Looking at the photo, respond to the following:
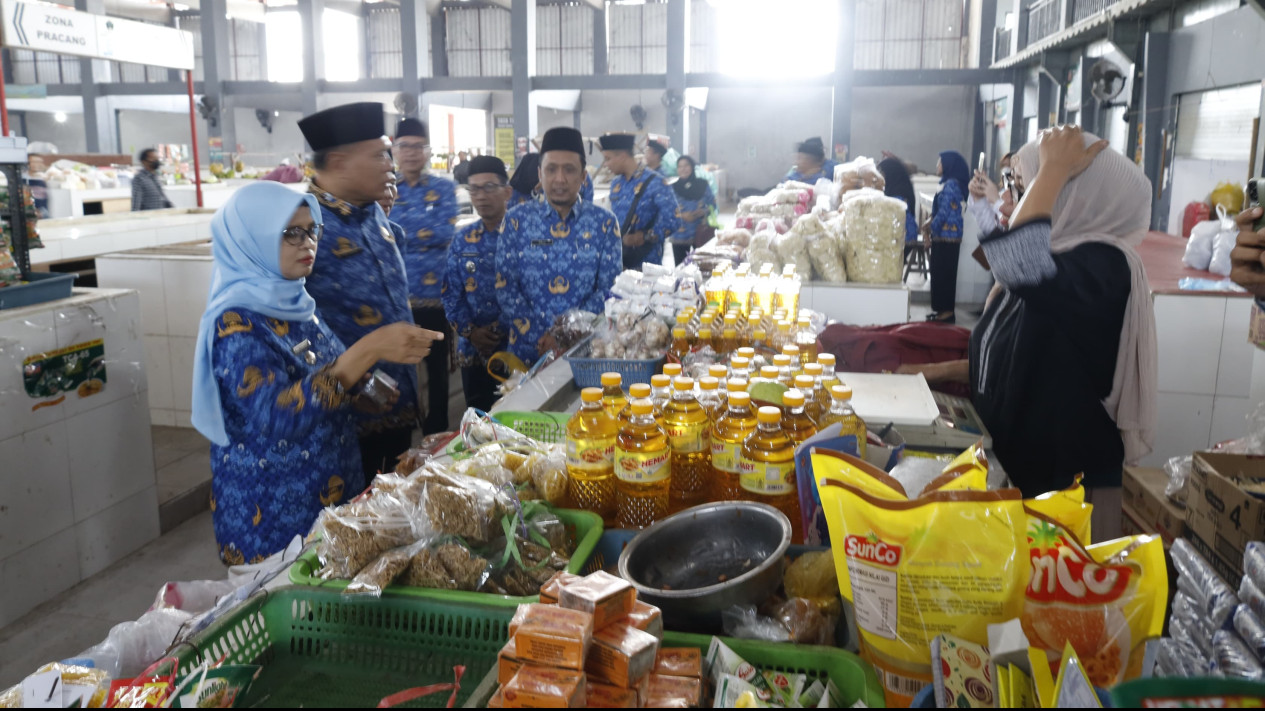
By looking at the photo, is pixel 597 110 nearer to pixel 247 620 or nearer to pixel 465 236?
pixel 465 236

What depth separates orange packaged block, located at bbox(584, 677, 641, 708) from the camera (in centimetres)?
93

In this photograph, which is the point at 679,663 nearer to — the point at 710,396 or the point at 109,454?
the point at 710,396

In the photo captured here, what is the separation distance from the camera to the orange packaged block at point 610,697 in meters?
0.93

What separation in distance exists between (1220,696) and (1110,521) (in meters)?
1.99

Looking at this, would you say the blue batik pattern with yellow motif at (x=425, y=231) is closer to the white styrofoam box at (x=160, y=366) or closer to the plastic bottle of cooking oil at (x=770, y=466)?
the white styrofoam box at (x=160, y=366)

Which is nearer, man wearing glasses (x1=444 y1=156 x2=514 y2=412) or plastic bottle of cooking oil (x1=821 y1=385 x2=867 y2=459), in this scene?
plastic bottle of cooking oil (x1=821 y1=385 x2=867 y2=459)

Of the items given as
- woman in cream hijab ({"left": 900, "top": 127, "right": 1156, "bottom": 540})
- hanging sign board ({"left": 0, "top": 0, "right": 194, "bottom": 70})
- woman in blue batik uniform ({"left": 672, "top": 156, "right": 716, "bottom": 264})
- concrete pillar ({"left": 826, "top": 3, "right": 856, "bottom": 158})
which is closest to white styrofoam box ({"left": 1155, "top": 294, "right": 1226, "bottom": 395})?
woman in cream hijab ({"left": 900, "top": 127, "right": 1156, "bottom": 540})

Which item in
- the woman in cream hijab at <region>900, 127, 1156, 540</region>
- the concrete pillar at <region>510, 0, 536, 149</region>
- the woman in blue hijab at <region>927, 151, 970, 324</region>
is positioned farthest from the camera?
the concrete pillar at <region>510, 0, 536, 149</region>

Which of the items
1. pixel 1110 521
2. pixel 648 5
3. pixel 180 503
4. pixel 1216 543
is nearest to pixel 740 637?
pixel 1216 543

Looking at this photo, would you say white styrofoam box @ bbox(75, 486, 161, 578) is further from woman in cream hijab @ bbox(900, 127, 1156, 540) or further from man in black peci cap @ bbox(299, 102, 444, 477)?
woman in cream hijab @ bbox(900, 127, 1156, 540)

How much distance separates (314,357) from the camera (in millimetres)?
2135

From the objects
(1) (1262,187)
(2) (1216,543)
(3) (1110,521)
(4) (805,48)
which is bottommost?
(3) (1110,521)

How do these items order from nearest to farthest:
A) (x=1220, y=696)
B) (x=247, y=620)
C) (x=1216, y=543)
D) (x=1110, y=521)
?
(x=1220, y=696) → (x=247, y=620) → (x=1216, y=543) → (x=1110, y=521)

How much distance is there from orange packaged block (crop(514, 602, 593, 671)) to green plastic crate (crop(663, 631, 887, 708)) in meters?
0.19
